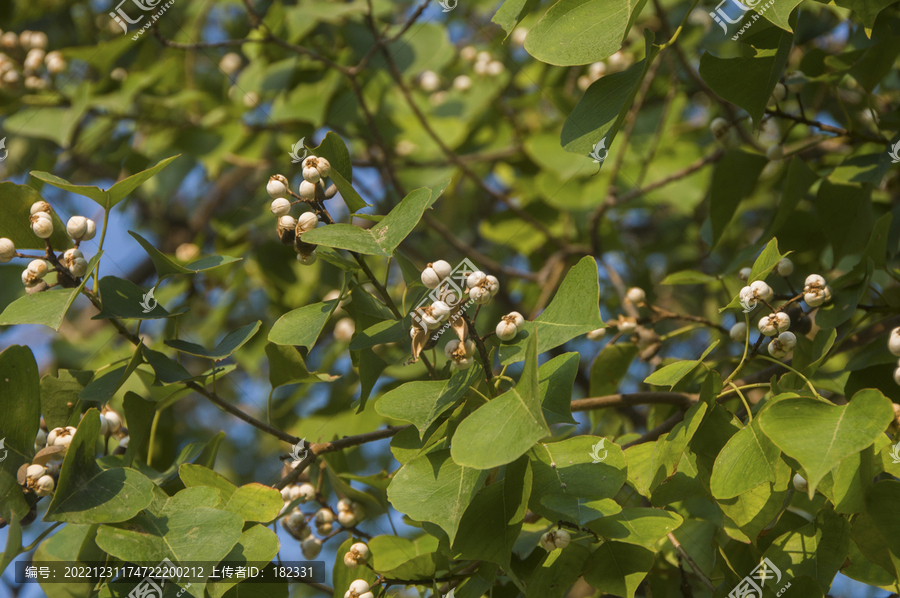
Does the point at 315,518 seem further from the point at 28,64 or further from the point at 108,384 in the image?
the point at 28,64

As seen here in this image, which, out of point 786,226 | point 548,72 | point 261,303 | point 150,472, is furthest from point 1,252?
point 261,303

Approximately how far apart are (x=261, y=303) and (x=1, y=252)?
302 cm

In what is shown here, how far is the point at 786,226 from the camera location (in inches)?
80.3

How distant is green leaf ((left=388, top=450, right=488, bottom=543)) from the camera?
1.15 m

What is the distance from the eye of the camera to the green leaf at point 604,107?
126 centimetres

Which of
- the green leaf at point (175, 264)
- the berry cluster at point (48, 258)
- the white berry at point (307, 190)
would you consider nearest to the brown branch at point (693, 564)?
the white berry at point (307, 190)

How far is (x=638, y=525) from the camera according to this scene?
4.04 ft

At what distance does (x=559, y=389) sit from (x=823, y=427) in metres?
0.44

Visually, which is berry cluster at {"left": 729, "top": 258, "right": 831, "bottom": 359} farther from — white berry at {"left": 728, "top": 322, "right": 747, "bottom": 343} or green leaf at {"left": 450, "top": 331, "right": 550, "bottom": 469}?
green leaf at {"left": 450, "top": 331, "right": 550, "bottom": 469}

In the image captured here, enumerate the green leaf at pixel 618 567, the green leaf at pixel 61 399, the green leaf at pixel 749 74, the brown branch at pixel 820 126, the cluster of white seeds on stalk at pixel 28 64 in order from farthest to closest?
the cluster of white seeds on stalk at pixel 28 64 → the brown branch at pixel 820 126 → the green leaf at pixel 61 399 → the green leaf at pixel 749 74 → the green leaf at pixel 618 567

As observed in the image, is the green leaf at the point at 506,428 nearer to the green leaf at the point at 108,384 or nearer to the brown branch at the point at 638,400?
the brown branch at the point at 638,400

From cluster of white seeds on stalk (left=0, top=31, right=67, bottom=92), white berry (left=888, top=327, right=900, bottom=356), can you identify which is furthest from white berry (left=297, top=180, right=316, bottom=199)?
cluster of white seeds on stalk (left=0, top=31, right=67, bottom=92)

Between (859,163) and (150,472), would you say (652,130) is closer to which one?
(859,163)

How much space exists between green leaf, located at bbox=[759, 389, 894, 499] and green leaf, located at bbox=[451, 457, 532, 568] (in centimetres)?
42
